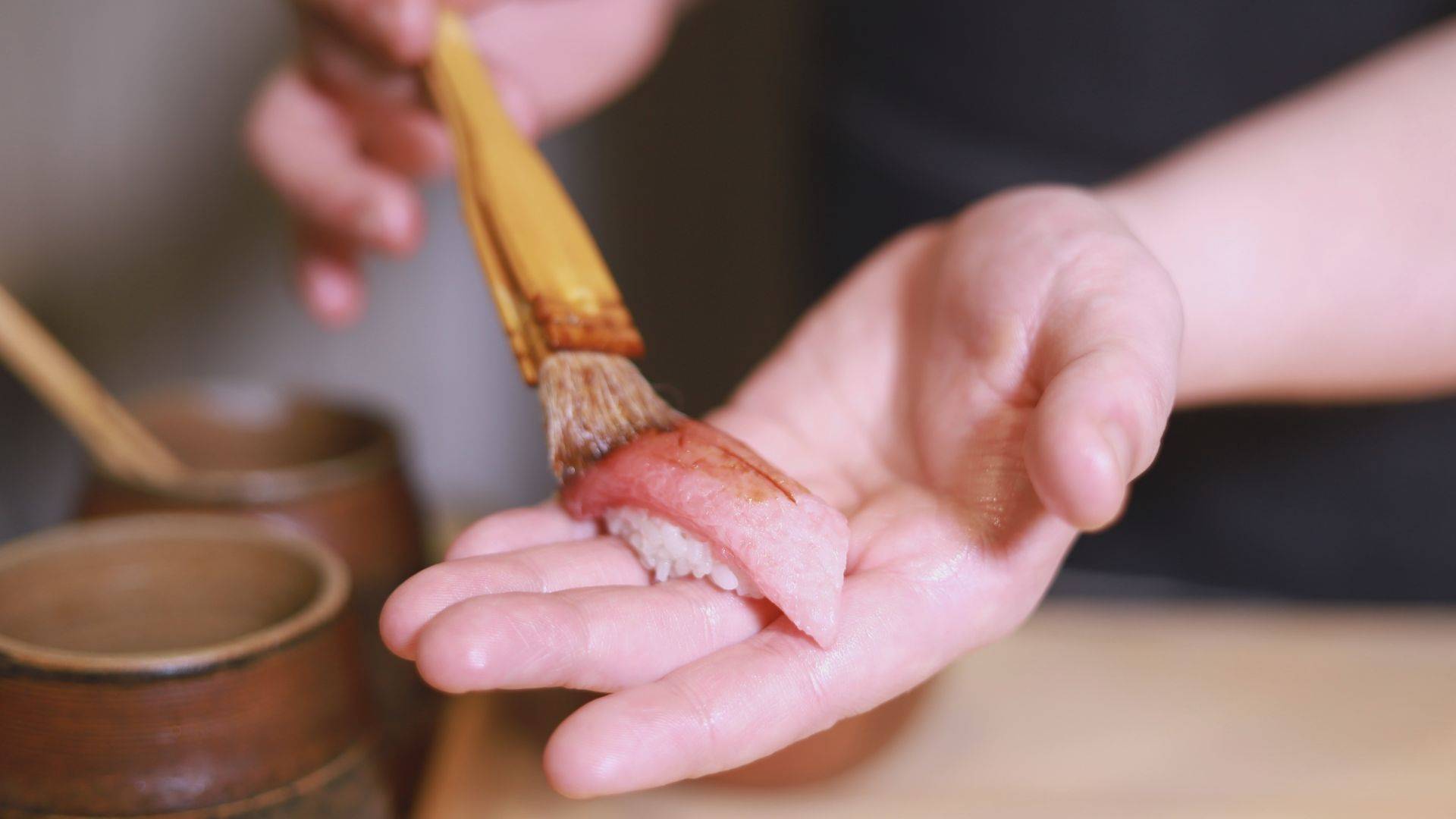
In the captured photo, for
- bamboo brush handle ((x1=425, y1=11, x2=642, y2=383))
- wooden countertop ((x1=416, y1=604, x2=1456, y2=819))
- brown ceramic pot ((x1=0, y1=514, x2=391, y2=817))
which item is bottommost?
wooden countertop ((x1=416, y1=604, x2=1456, y2=819))

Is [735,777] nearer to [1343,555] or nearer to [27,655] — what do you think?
[27,655]

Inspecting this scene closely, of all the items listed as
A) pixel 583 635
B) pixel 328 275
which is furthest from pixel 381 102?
pixel 583 635

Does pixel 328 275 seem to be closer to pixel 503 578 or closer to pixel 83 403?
pixel 83 403

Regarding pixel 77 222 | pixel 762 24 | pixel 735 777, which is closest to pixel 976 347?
pixel 735 777

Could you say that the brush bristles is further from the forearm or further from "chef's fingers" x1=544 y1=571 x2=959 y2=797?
the forearm

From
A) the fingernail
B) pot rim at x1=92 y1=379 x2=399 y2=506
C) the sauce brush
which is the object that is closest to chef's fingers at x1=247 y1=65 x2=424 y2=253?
pot rim at x1=92 y1=379 x2=399 y2=506

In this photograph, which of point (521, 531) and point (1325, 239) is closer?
point (521, 531)

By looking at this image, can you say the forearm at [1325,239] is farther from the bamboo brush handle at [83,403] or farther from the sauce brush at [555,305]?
the bamboo brush handle at [83,403]

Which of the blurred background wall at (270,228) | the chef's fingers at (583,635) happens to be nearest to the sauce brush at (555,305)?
the chef's fingers at (583,635)
